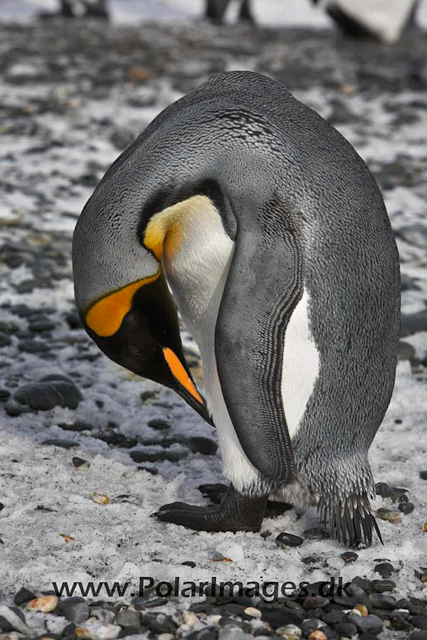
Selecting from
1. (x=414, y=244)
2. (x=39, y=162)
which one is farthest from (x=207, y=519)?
(x=39, y=162)

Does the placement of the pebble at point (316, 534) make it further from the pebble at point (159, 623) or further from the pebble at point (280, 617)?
the pebble at point (159, 623)

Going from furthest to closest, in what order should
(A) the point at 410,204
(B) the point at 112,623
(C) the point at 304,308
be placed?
1. (A) the point at 410,204
2. (C) the point at 304,308
3. (B) the point at 112,623

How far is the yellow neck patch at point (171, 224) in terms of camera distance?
9.04 feet

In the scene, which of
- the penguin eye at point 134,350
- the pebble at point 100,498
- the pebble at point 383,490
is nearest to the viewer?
the penguin eye at point 134,350

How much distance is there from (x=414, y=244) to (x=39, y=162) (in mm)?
2866

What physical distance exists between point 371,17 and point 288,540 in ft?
41.0

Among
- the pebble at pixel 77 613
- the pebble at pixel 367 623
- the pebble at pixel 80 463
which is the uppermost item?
the pebble at pixel 367 623

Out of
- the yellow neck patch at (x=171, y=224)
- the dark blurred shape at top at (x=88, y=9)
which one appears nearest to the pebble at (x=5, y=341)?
the yellow neck patch at (x=171, y=224)

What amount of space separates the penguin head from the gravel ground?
0.49 metres

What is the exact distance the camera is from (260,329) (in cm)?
270

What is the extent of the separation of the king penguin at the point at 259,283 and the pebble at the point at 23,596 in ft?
2.07

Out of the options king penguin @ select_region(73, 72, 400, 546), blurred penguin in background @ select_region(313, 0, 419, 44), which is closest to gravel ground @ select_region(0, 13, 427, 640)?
king penguin @ select_region(73, 72, 400, 546)

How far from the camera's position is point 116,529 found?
2.93 m

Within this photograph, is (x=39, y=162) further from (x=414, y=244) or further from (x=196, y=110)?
(x=196, y=110)
